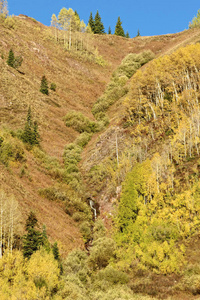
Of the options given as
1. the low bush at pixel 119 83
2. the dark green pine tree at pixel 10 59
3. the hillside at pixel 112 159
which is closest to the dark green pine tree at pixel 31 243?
the hillside at pixel 112 159

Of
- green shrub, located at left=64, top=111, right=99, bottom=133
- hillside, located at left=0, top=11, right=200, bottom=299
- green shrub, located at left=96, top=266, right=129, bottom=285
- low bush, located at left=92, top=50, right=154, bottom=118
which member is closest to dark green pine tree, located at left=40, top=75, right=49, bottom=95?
hillside, located at left=0, top=11, right=200, bottom=299

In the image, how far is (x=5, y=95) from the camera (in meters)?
74.7

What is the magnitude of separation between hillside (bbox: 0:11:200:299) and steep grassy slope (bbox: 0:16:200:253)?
0.28 metres

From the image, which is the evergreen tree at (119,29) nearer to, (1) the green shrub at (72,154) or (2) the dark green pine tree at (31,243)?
(1) the green shrub at (72,154)

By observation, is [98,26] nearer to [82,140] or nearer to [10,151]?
[82,140]

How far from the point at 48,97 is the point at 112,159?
1373 inches

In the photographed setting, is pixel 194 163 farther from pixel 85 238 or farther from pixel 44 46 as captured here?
pixel 44 46

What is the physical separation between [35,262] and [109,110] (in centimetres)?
6187

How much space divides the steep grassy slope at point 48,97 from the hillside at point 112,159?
0.28 m

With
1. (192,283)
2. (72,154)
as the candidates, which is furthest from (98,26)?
(192,283)

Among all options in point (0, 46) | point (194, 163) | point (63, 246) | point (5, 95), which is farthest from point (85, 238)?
point (0, 46)

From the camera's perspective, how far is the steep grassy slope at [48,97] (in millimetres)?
45906

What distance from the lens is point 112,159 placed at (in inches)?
2338

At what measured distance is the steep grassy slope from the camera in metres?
45.9
